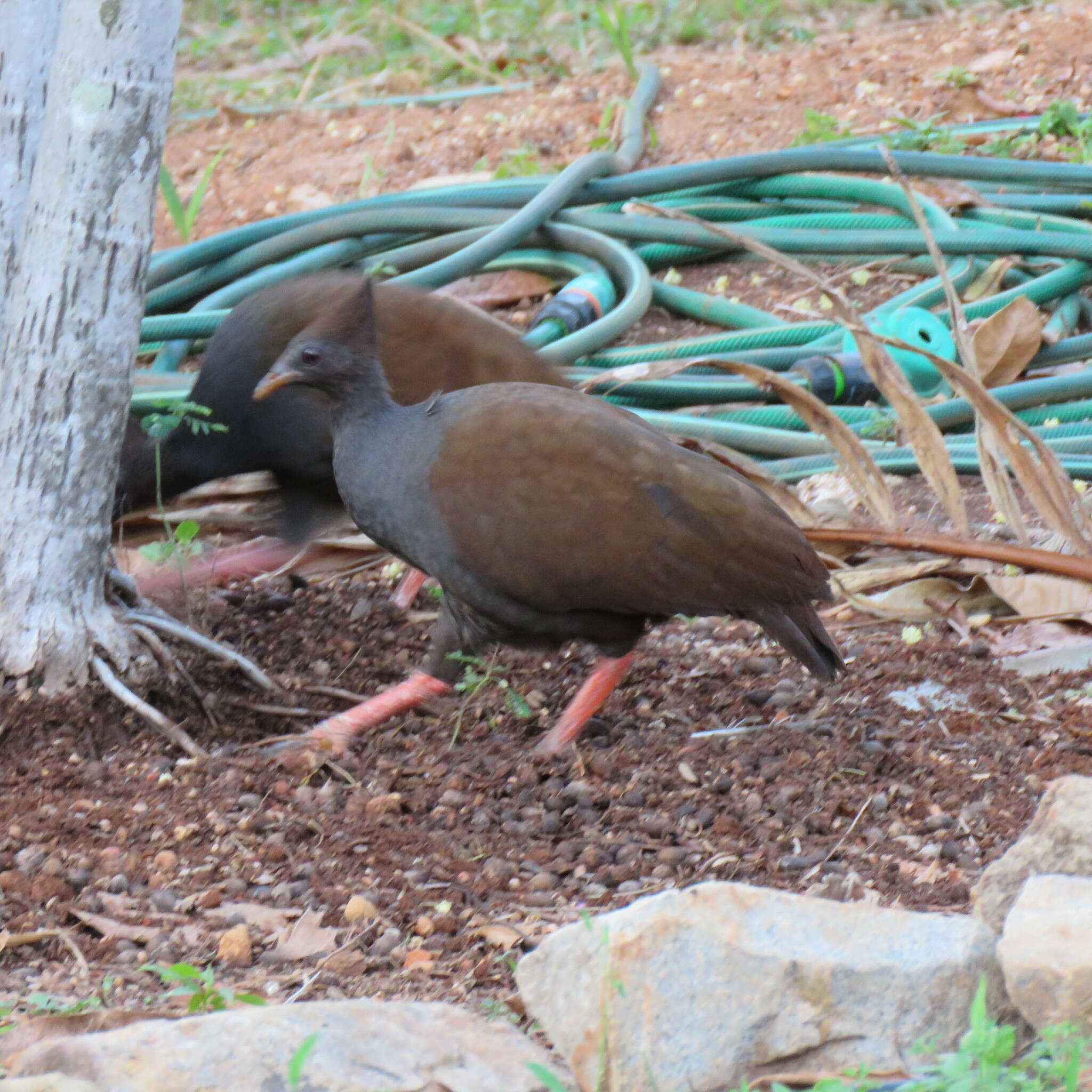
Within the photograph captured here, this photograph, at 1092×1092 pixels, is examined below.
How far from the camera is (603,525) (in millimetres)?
3279

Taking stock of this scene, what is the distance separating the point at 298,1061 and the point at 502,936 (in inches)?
37.4

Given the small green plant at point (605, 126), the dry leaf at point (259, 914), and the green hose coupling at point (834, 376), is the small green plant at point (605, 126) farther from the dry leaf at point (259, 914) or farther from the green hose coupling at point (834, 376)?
the dry leaf at point (259, 914)

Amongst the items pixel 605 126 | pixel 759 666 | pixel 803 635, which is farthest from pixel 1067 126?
pixel 803 635

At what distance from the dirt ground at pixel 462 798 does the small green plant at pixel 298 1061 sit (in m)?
0.58

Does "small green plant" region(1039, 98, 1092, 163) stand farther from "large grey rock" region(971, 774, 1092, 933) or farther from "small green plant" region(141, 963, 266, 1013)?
"small green plant" region(141, 963, 266, 1013)

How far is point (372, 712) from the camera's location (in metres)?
3.47

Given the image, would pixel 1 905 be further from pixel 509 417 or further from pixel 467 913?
pixel 509 417

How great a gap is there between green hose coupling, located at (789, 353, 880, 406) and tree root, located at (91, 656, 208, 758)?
275cm

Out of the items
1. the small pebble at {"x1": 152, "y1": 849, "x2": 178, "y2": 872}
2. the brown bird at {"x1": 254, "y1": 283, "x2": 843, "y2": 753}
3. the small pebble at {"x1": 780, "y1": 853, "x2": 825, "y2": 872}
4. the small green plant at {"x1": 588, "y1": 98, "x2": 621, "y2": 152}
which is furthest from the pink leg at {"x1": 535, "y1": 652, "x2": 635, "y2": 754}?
the small green plant at {"x1": 588, "y1": 98, "x2": 621, "y2": 152}

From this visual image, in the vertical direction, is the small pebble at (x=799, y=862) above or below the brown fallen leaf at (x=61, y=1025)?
below

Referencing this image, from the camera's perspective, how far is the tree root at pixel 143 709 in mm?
3193

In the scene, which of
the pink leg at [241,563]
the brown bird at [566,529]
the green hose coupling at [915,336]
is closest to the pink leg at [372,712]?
the brown bird at [566,529]

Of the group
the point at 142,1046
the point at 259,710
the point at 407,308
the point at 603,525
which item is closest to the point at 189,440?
the point at 407,308

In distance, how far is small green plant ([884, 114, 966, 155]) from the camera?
6.73 meters
